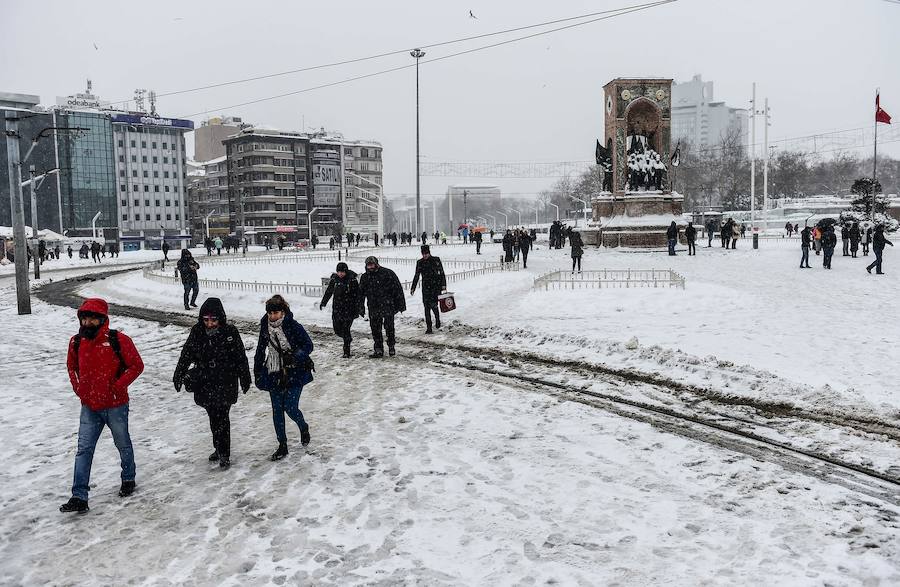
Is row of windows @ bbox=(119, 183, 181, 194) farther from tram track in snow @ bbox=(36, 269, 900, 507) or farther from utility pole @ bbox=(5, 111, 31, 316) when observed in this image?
tram track in snow @ bbox=(36, 269, 900, 507)

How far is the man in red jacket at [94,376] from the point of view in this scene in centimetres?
553

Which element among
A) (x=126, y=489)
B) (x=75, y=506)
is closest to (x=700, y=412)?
(x=126, y=489)

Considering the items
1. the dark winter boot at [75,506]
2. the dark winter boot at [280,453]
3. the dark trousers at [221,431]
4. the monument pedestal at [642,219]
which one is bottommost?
the dark winter boot at [75,506]

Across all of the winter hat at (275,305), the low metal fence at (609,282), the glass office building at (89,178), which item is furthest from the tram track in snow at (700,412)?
the glass office building at (89,178)

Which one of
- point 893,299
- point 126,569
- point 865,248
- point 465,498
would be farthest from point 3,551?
point 865,248

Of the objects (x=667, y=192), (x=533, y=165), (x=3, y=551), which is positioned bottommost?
(x=3, y=551)

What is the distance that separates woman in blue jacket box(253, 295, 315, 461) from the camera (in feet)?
21.5

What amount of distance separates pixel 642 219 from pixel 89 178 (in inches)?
3710

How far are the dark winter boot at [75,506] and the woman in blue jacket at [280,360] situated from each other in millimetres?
1674

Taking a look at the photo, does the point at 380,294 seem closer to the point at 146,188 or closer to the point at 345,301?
the point at 345,301

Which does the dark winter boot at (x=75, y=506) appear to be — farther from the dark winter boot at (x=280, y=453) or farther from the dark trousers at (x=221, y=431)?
the dark winter boot at (x=280, y=453)

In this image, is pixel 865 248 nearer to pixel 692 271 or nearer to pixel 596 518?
pixel 692 271

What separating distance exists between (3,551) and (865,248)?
103ft

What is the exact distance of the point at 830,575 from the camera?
4266 mm
